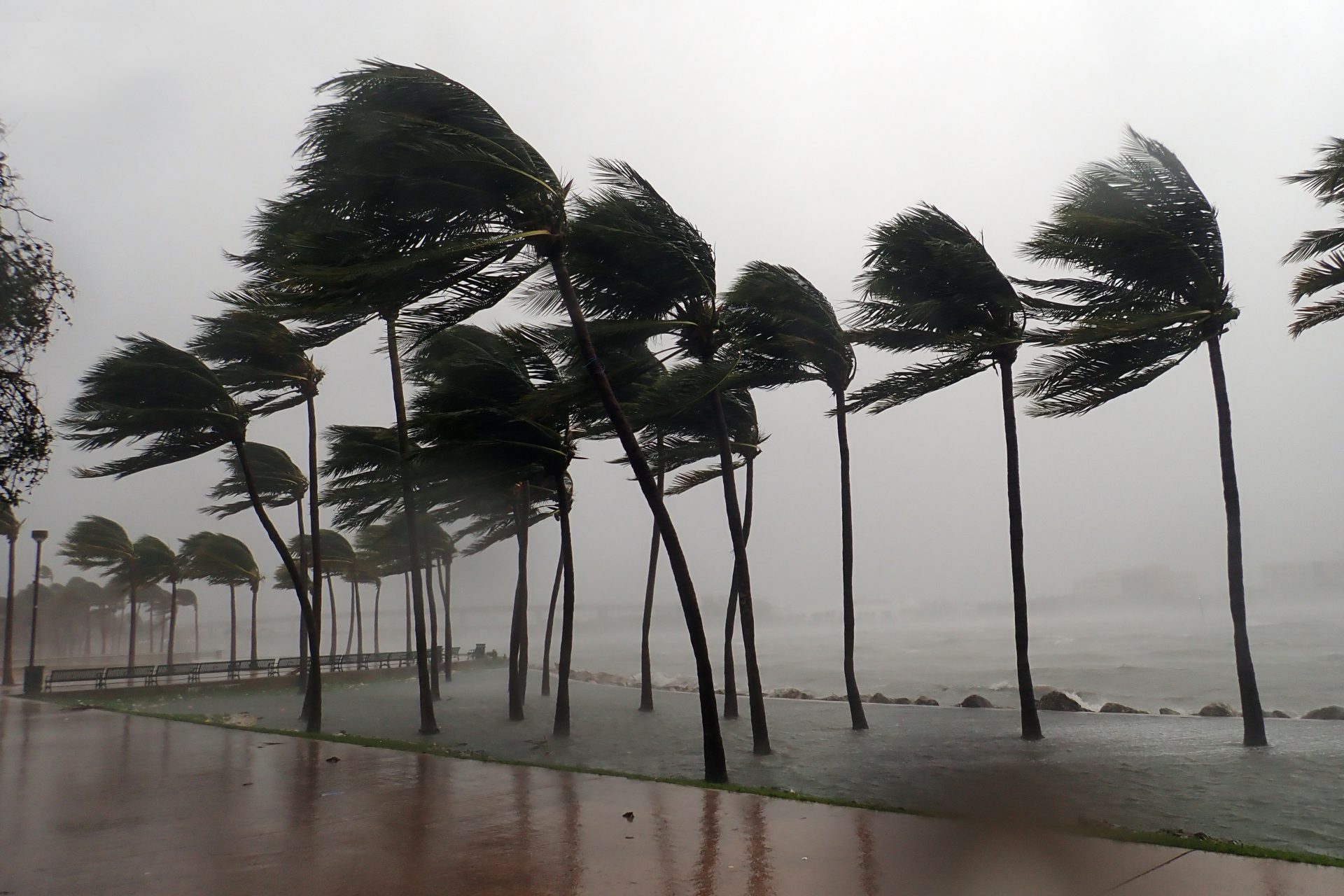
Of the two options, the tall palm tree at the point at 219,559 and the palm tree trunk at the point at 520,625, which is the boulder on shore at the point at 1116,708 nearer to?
the palm tree trunk at the point at 520,625

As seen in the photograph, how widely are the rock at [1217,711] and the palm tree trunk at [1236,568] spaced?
15.4 feet

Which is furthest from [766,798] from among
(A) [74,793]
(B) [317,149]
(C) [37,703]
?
(C) [37,703]

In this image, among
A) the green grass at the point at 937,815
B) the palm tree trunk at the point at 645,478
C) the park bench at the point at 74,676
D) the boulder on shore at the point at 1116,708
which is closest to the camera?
the green grass at the point at 937,815

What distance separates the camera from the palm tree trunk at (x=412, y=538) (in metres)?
17.2

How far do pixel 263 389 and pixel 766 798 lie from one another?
16.5 meters

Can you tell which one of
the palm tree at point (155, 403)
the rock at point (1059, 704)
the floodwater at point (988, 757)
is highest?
the palm tree at point (155, 403)

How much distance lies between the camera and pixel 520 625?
860 inches

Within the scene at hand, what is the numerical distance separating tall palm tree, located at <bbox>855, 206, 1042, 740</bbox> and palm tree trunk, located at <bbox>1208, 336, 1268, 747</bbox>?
3.07 m

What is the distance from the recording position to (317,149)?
10.4m

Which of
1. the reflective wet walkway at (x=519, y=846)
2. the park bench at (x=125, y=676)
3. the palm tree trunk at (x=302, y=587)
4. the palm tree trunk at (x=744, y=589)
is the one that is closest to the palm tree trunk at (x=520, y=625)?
the palm tree trunk at (x=302, y=587)

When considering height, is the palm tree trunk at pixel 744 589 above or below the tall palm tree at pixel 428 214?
below

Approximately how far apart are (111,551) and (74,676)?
10.3 m

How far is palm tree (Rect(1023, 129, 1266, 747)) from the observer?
13031 millimetres

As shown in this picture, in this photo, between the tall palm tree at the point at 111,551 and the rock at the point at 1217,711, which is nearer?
the rock at the point at 1217,711
